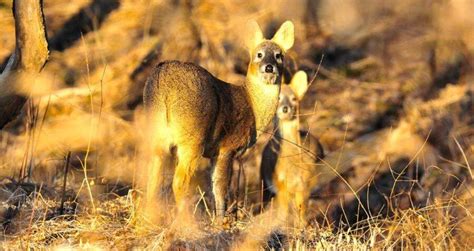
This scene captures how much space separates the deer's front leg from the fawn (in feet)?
8.96

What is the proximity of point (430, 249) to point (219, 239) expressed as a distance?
1.45 m

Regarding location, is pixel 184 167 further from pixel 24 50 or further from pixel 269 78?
pixel 269 78

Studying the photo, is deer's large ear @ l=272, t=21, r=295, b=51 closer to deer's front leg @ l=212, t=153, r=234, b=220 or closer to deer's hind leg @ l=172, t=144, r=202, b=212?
deer's front leg @ l=212, t=153, r=234, b=220

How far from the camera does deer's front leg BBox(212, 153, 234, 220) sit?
27.2 feet

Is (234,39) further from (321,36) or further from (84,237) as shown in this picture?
(84,237)

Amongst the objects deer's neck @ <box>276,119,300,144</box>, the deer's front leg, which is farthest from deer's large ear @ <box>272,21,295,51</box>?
deer's neck @ <box>276,119,300,144</box>

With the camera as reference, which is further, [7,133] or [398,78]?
[398,78]

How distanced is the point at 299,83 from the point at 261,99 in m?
3.18

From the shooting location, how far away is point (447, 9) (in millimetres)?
13867

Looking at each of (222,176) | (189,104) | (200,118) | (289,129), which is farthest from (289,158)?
(189,104)

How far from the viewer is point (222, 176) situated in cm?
838

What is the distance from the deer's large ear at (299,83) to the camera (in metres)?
12.0

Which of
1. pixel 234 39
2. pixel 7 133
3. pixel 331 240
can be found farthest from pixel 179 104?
pixel 234 39

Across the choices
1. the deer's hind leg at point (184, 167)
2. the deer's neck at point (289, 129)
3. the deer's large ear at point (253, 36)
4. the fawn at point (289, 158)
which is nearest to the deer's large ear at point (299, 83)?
the fawn at point (289, 158)
